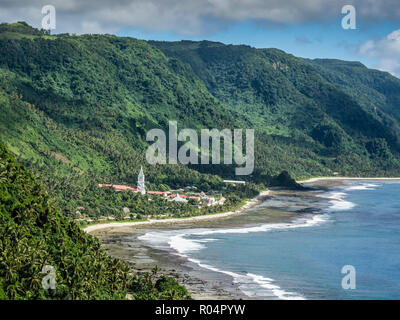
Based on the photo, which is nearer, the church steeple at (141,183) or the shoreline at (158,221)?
the shoreline at (158,221)

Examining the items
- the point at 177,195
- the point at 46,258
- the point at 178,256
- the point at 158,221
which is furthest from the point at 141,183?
the point at 46,258

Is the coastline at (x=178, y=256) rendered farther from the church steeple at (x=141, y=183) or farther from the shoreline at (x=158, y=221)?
the church steeple at (x=141, y=183)

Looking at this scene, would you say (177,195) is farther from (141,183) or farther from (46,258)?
(46,258)

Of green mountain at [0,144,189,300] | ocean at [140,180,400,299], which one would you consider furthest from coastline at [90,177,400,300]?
green mountain at [0,144,189,300]

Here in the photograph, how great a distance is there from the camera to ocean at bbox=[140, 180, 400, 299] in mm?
80750

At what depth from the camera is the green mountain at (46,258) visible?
194 feet

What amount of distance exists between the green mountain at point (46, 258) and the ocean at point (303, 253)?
15.6m

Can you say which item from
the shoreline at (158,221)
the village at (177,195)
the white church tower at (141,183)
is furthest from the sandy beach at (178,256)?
the white church tower at (141,183)

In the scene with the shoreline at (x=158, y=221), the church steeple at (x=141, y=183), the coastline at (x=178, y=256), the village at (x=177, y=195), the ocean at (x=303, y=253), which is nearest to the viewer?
the coastline at (x=178, y=256)

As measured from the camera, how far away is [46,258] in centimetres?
6369

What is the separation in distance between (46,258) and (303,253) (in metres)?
54.6

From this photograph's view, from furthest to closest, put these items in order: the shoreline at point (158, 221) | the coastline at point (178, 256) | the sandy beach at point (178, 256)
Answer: the shoreline at point (158, 221), the sandy beach at point (178, 256), the coastline at point (178, 256)

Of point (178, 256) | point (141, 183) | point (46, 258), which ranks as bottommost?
point (178, 256)

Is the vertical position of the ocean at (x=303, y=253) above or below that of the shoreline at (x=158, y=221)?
Answer: below
